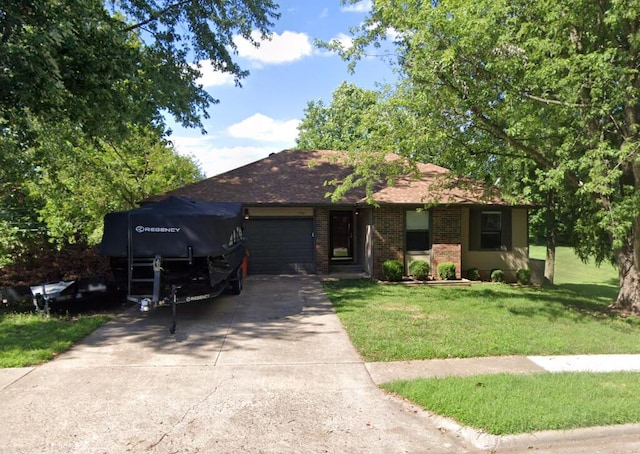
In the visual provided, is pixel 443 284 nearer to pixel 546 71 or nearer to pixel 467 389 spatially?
pixel 546 71

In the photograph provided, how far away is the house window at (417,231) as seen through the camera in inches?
604

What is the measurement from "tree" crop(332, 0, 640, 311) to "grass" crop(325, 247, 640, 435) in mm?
1989

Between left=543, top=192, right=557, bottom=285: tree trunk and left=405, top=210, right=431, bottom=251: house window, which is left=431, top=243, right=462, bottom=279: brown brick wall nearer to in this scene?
left=405, top=210, right=431, bottom=251: house window

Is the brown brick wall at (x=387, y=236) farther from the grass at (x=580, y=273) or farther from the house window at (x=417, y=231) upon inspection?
the grass at (x=580, y=273)

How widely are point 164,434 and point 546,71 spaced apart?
334 inches

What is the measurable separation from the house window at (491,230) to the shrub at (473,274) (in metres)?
1.02

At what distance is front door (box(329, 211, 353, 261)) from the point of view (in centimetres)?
1756

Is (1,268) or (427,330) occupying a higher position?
(1,268)


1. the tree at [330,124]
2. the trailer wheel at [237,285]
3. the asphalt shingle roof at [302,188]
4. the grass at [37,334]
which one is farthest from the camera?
the tree at [330,124]

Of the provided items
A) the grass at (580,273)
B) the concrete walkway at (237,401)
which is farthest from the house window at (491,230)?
the concrete walkway at (237,401)

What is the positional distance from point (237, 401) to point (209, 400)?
1.05 ft

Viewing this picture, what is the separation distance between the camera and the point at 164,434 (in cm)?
→ 402

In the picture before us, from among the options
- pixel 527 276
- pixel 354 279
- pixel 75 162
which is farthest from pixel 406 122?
pixel 75 162

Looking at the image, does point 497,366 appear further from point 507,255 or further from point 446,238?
point 507,255
